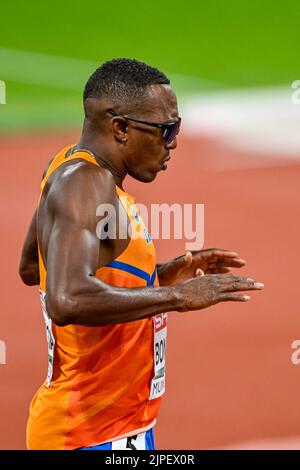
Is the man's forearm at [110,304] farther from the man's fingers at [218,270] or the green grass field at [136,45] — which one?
the green grass field at [136,45]

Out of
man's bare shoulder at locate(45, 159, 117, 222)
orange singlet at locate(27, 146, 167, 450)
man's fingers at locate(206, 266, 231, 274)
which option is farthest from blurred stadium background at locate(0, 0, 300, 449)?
man's bare shoulder at locate(45, 159, 117, 222)

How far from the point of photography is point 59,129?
20.0ft

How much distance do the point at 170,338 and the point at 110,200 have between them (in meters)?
2.36

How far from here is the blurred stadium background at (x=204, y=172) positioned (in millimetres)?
4242

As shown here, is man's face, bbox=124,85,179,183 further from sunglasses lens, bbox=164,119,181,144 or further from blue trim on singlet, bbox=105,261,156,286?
blue trim on singlet, bbox=105,261,156,286

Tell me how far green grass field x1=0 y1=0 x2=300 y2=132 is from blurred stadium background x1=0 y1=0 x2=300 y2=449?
0.04 feet

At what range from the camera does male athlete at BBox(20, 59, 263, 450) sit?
7.45ft

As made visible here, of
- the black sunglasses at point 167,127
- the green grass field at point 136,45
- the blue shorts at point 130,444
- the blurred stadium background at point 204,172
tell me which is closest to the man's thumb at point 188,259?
the black sunglasses at point 167,127

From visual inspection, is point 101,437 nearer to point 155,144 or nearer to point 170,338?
point 155,144

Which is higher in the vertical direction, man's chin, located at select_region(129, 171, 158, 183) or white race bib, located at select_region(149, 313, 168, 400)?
man's chin, located at select_region(129, 171, 158, 183)

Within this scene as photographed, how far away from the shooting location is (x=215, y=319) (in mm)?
4715

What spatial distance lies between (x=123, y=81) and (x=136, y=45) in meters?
4.39

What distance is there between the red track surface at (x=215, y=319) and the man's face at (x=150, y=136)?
186 cm

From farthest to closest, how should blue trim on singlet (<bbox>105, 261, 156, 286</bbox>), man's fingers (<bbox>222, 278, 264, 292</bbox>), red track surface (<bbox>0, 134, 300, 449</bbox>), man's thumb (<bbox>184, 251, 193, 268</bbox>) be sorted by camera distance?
red track surface (<bbox>0, 134, 300, 449</bbox>)
man's thumb (<bbox>184, 251, 193, 268</bbox>)
blue trim on singlet (<bbox>105, 261, 156, 286</bbox>)
man's fingers (<bbox>222, 278, 264, 292</bbox>)
